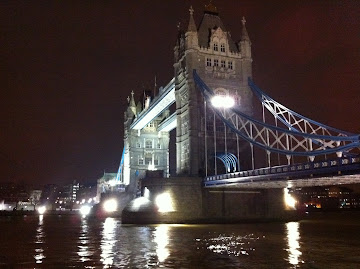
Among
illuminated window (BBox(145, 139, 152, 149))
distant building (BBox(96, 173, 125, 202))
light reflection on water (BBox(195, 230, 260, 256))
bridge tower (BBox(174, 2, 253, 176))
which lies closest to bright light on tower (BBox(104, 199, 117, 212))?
distant building (BBox(96, 173, 125, 202))

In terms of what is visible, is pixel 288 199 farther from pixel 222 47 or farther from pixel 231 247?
pixel 231 247

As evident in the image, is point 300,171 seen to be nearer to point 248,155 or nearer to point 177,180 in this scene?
point 177,180

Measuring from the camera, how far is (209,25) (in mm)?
54500

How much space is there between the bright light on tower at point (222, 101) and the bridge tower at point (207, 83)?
1466 millimetres

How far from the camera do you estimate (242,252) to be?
61.8ft

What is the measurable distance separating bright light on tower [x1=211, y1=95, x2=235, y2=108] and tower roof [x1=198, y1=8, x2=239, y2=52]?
7.69m

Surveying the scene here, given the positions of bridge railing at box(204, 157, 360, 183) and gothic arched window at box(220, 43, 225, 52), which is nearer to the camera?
bridge railing at box(204, 157, 360, 183)

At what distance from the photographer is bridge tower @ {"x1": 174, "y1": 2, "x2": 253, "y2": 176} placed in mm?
49375

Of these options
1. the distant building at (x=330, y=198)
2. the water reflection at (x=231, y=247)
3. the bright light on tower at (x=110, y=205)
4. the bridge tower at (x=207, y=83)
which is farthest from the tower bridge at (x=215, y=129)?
the distant building at (x=330, y=198)

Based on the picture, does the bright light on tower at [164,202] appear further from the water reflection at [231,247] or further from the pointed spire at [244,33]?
the pointed spire at [244,33]

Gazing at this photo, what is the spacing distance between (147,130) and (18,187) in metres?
112

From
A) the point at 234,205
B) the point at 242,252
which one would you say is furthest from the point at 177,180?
the point at 242,252

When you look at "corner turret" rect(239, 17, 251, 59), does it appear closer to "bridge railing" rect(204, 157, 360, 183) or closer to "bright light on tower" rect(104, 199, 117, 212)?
"bridge railing" rect(204, 157, 360, 183)

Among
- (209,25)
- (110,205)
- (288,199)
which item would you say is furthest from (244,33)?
(110,205)
